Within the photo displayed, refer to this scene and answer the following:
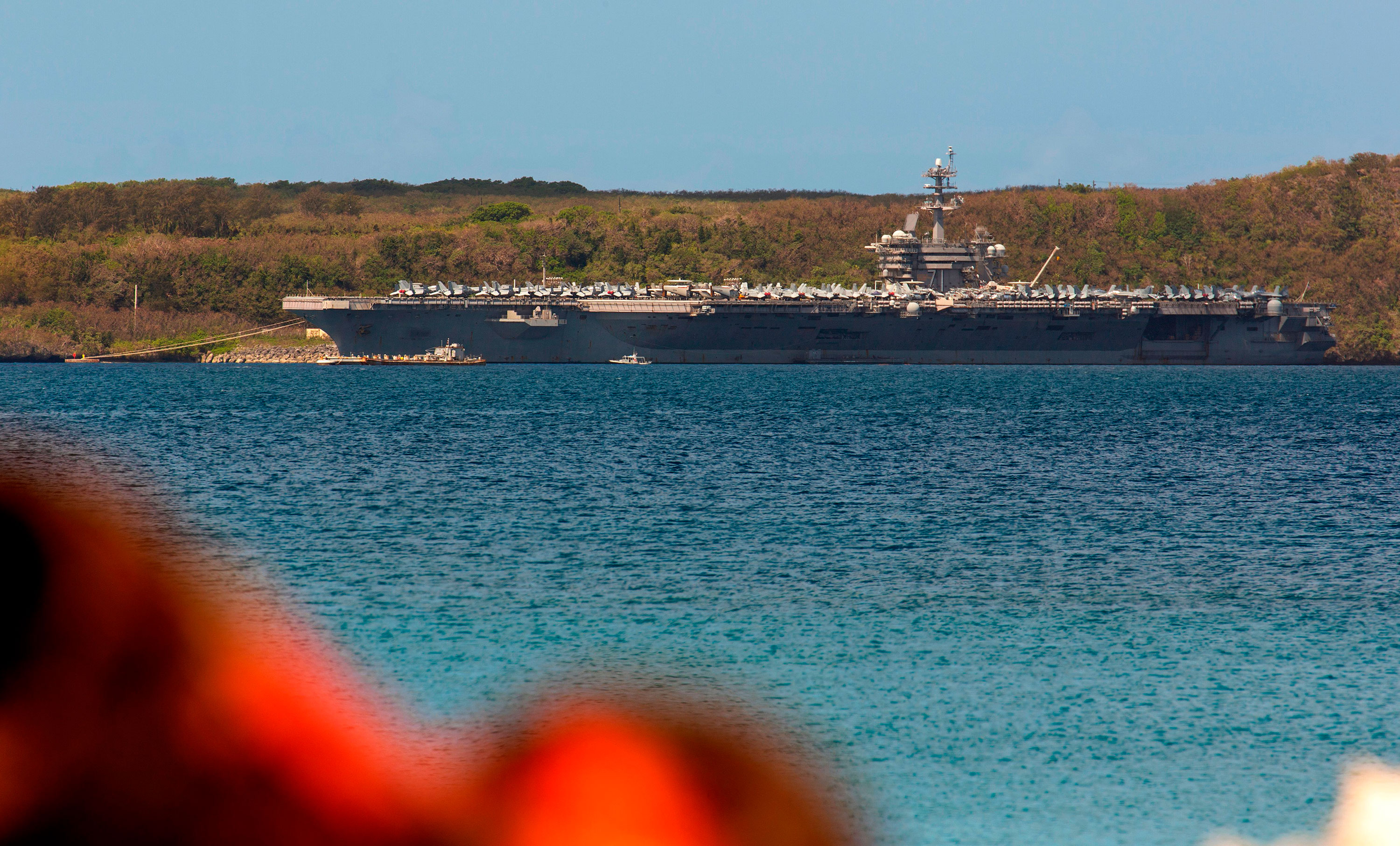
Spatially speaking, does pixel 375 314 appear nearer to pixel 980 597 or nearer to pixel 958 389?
pixel 958 389

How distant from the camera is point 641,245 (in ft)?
400

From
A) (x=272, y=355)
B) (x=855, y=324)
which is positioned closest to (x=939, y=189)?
(x=855, y=324)

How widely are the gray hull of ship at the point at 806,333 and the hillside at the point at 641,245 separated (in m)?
33.2

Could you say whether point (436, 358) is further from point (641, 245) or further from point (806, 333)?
point (641, 245)

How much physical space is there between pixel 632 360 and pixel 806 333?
10595mm

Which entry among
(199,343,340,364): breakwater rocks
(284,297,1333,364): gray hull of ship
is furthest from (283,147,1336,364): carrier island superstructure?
(199,343,340,364): breakwater rocks

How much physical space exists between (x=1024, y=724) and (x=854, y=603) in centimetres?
480

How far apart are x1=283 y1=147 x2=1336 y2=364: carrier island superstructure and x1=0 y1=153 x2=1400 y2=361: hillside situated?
33.2 meters

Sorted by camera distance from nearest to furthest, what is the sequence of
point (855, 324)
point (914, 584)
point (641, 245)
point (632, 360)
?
point (914, 584) < point (855, 324) < point (632, 360) < point (641, 245)

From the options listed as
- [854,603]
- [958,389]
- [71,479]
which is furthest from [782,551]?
[958,389]

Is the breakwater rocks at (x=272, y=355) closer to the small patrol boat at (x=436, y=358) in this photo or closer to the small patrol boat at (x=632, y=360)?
the small patrol boat at (x=436, y=358)

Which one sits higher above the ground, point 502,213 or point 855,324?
point 502,213

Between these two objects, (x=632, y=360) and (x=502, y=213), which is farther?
(x=502, y=213)

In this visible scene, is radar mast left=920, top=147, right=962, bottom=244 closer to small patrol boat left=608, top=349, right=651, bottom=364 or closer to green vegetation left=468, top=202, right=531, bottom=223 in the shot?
small patrol boat left=608, top=349, right=651, bottom=364
